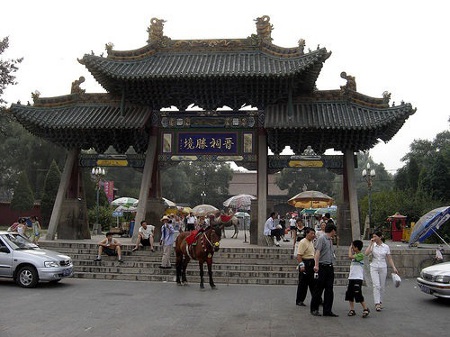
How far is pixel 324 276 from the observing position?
927 cm

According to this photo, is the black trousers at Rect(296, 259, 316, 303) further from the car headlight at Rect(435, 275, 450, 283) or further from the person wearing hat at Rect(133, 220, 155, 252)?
the person wearing hat at Rect(133, 220, 155, 252)

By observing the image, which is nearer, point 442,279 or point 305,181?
point 442,279

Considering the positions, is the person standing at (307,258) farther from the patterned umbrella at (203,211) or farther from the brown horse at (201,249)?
the patterned umbrella at (203,211)

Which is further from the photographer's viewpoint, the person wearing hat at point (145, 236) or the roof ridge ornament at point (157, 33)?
the roof ridge ornament at point (157, 33)

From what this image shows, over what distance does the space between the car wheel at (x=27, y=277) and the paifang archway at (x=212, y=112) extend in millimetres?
5751

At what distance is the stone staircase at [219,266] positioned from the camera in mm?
14158

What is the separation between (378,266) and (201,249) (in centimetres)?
472

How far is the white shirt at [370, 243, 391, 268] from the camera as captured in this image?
10117mm

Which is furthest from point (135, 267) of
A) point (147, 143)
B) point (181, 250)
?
point (147, 143)

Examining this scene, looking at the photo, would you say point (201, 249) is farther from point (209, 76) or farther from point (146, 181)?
point (209, 76)

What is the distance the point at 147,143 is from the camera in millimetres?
18953

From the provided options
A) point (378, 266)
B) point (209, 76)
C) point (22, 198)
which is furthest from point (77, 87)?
point (22, 198)

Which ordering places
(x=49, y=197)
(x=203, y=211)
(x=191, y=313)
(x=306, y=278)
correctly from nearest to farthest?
(x=191, y=313) → (x=306, y=278) → (x=203, y=211) → (x=49, y=197)

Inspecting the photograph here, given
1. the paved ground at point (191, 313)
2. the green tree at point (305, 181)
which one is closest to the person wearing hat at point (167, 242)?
the paved ground at point (191, 313)
